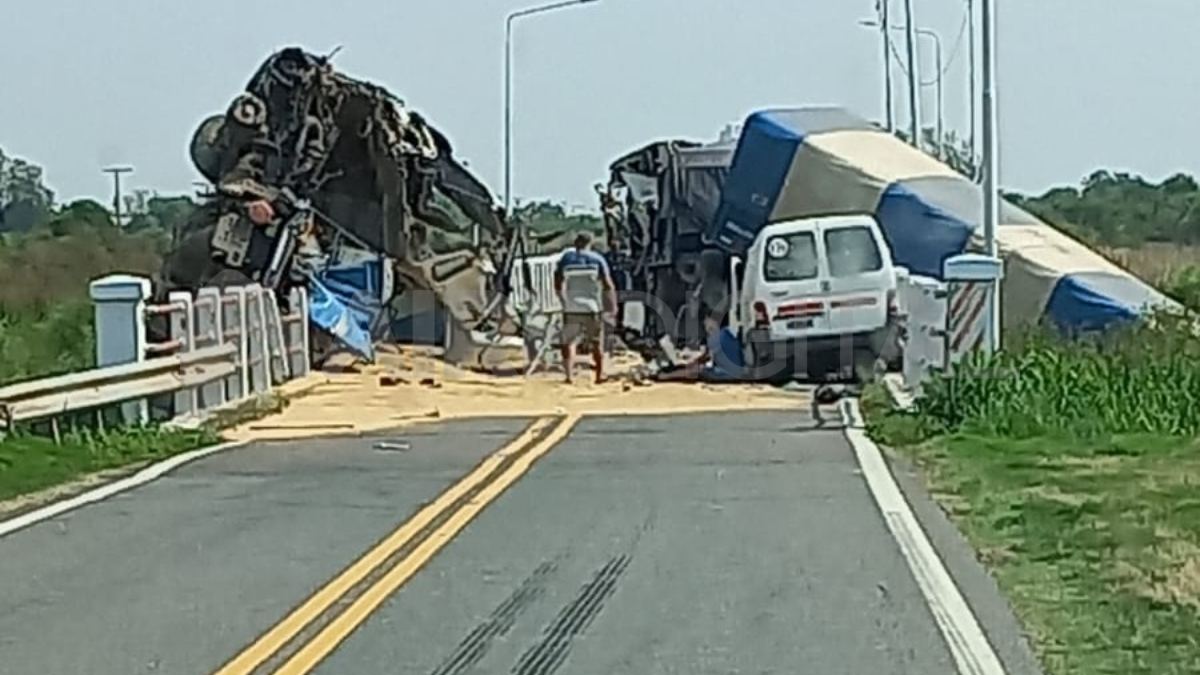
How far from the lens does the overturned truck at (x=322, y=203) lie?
34.1m

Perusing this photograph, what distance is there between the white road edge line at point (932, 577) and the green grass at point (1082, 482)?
0.26 metres

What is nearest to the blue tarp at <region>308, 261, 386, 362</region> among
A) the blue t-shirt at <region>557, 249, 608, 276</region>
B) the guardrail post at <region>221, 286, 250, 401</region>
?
the blue t-shirt at <region>557, 249, 608, 276</region>

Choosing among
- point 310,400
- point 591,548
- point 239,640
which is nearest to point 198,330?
point 310,400

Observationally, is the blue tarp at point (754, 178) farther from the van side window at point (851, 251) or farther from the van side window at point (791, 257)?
the van side window at point (851, 251)

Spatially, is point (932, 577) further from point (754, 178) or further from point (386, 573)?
point (754, 178)

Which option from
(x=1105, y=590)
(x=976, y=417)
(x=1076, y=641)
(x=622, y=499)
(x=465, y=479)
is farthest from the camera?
(x=976, y=417)

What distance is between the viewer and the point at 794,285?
101 feet

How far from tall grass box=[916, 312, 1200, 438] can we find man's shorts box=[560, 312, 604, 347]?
9.04 metres

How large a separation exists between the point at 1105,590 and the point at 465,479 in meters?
6.82

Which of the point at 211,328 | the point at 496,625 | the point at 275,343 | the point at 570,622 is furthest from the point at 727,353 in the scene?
the point at 496,625

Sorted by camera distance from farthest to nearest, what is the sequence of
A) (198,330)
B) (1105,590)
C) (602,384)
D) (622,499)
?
(602,384)
(198,330)
(622,499)
(1105,590)

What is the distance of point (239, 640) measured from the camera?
36.2 ft

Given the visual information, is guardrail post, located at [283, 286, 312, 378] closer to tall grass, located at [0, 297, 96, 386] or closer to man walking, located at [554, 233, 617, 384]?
tall grass, located at [0, 297, 96, 386]

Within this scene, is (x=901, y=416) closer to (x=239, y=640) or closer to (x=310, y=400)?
(x=310, y=400)
